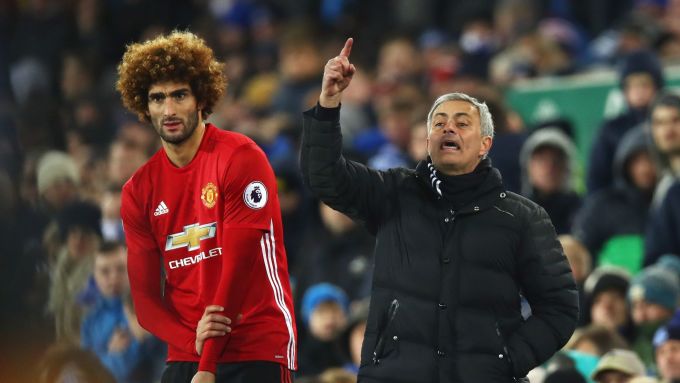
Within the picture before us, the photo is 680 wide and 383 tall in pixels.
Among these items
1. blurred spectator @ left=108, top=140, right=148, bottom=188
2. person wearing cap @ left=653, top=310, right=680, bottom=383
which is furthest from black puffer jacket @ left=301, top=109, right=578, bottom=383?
blurred spectator @ left=108, top=140, right=148, bottom=188

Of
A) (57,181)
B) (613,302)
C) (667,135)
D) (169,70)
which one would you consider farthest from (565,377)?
(57,181)

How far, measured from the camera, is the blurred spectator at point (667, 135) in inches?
390

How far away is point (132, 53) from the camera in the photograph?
6367 millimetres

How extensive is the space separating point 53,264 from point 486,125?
460 cm

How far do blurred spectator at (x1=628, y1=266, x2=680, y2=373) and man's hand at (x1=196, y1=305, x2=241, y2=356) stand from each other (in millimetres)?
3585

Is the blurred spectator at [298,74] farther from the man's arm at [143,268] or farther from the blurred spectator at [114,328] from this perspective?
the man's arm at [143,268]

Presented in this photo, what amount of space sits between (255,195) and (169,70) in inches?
24.5

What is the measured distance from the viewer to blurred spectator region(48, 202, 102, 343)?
975cm

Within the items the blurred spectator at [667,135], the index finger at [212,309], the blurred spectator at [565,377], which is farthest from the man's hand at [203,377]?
the blurred spectator at [667,135]

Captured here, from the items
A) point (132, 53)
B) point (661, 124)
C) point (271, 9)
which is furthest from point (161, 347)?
point (271, 9)

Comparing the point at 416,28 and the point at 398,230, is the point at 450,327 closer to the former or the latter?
the point at 398,230

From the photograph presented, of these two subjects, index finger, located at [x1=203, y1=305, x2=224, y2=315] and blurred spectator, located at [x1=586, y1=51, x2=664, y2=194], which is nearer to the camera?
index finger, located at [x1=203, y1=305, x2=224, y2=315]

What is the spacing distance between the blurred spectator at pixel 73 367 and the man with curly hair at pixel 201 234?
5.55ft

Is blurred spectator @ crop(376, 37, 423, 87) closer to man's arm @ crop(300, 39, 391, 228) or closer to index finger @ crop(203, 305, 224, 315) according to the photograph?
man's arm @ crop(300, 39, 391, 228)
